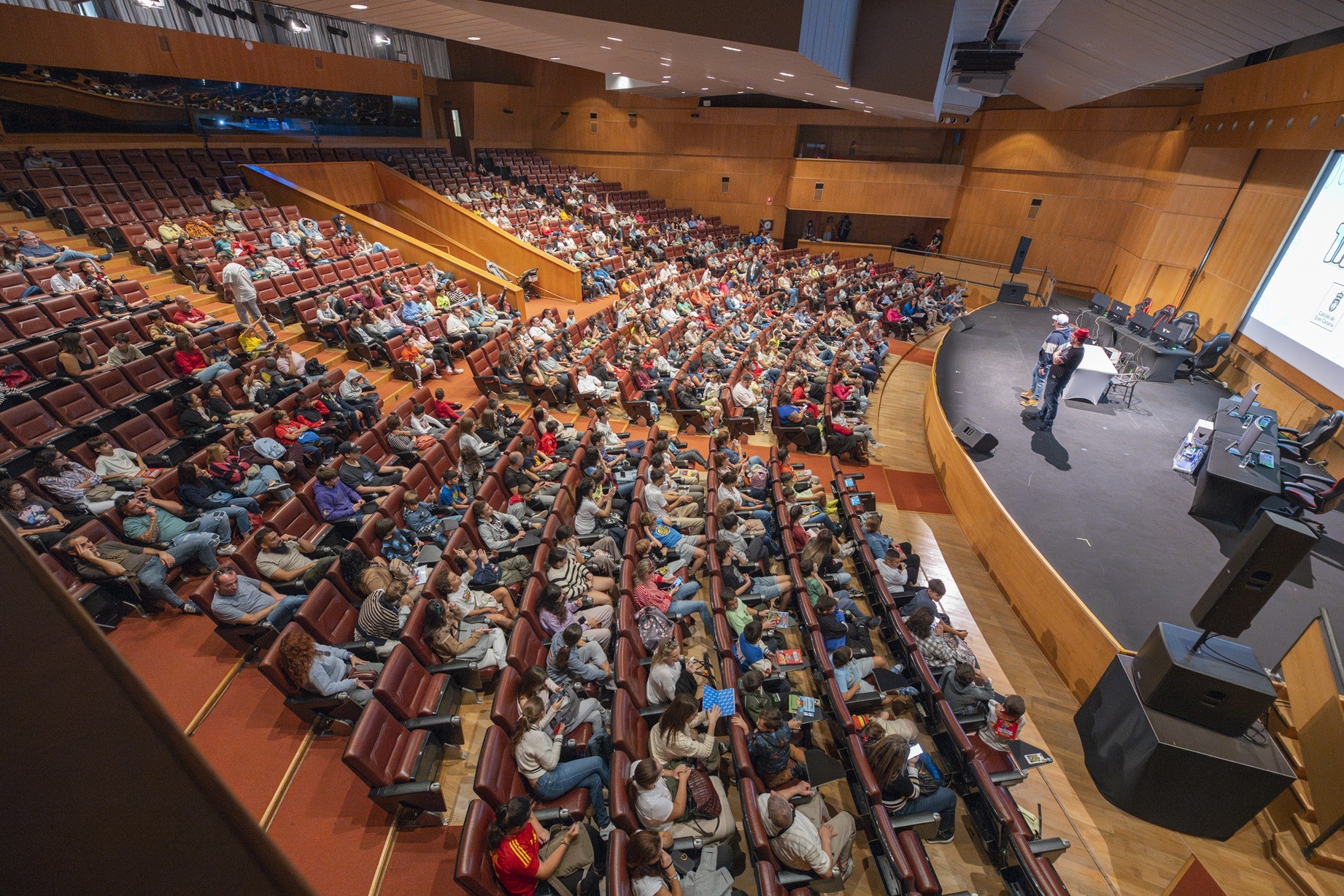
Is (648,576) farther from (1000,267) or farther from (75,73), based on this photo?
(1000,267)

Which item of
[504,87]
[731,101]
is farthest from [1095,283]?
[504,87]

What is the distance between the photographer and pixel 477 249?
10.4 metres

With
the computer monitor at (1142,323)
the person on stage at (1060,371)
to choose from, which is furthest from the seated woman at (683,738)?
the computer monitor at (1142,323)

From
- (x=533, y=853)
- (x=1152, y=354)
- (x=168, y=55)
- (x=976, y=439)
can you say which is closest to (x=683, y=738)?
(x=533, y=853)

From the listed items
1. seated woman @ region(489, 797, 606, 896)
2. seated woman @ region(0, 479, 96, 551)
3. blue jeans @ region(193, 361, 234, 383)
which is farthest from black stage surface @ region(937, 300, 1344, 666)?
blue jeans @ region(193, 361, 234, 383)

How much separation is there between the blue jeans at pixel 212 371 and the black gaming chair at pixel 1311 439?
30.2 feet

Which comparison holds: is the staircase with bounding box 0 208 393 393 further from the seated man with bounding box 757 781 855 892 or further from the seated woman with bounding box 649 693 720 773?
the seated man with bounding box 757 781 855 892

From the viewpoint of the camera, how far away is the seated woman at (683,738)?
2.63 meters

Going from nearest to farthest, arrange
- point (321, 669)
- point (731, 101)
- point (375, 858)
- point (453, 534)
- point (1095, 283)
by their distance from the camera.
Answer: point (375, 858), point (321, 669), point (453, 534), point (1095, 283), point (731, 101)

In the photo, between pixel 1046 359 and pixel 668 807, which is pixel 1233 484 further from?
pixel 668 807

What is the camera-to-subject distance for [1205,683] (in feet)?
9.82

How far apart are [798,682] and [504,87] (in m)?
15.9

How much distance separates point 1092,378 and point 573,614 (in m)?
6.48

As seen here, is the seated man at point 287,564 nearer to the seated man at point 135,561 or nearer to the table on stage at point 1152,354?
the seated man at point 135,561
